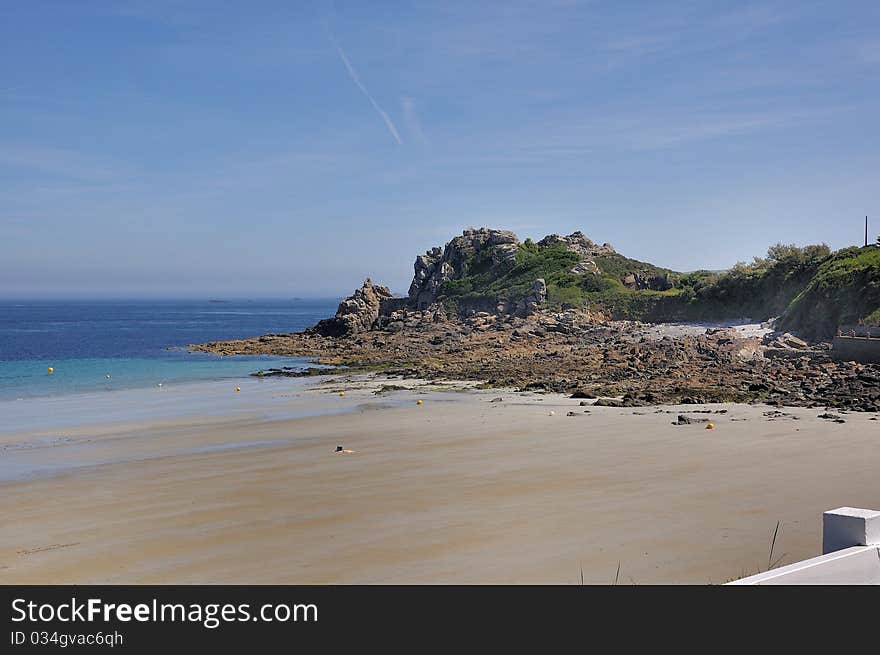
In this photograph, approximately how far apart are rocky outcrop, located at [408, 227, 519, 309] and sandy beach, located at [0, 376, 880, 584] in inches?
1696

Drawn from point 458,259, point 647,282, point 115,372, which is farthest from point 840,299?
point 458,259

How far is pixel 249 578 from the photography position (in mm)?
7902

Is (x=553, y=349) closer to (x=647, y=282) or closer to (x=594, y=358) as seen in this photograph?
(x=594, y=358)

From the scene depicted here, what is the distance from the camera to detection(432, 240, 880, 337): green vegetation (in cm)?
3194

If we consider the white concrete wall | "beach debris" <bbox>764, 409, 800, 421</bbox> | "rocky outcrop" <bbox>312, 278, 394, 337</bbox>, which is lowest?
"beach debris" <bbox>764, 409, 800, 421</bbox>

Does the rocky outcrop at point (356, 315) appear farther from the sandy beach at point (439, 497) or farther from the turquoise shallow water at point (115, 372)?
the sandy beach at point (439, 497)

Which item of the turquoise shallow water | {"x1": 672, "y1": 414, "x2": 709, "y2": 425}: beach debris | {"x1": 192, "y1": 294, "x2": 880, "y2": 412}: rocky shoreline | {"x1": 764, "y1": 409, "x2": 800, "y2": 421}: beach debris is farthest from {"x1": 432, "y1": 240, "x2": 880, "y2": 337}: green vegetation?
the turquoise shallow water

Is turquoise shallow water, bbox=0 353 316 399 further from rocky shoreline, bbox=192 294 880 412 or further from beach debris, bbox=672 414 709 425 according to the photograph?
beach debris, bbox=672 414 709 425

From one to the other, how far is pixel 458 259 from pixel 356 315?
12.7 metres

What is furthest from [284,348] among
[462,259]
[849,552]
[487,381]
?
[849,552]

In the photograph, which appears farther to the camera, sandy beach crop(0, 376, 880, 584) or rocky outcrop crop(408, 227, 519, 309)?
rocky outcrop crop(408, 227, 519, 309)

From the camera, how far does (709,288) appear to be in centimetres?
4691

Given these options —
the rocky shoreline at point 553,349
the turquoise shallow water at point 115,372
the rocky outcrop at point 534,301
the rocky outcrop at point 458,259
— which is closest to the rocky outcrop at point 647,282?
the rocky shoreline at point 553,349
